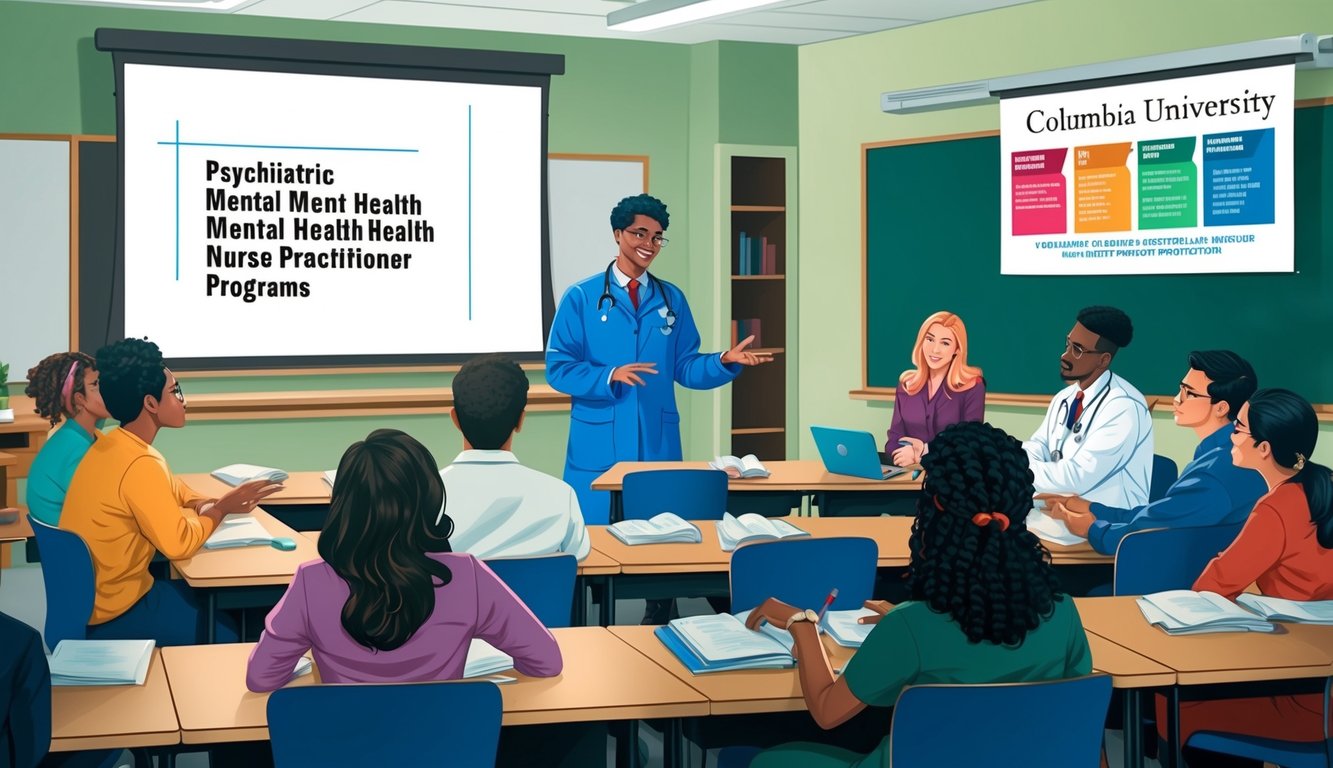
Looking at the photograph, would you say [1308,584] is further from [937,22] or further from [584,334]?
[937,22]

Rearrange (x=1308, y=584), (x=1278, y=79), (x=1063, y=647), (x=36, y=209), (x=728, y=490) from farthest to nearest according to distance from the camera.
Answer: (x=36, y=209), (x=1278, y=79), (x=728, y=490), (x=1308, y=584), (x=1063, y=647)

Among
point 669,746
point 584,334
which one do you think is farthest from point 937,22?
point 669,746

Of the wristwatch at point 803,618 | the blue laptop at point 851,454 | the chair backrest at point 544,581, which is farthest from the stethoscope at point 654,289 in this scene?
the wristwatch at point 803,618

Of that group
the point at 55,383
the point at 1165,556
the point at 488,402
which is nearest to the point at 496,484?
the point at 488,402

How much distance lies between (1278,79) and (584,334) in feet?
10.4

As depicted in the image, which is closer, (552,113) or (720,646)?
(720,646)

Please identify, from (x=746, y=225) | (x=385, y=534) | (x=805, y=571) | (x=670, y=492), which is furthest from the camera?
(x=746, y=225)

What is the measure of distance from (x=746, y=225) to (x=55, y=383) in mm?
5055

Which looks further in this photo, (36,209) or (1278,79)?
(36,209)

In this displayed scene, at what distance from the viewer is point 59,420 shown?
4.51m

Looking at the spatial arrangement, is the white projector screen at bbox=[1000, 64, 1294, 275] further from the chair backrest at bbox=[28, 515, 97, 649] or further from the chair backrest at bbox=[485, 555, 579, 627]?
the chair backrest at bbox=[28, 515, 97, 649]

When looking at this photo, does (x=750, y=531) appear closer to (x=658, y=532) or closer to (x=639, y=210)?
(x=658, y=532)

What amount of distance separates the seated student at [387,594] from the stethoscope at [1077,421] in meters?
2.59

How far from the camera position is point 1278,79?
18.9 feet
